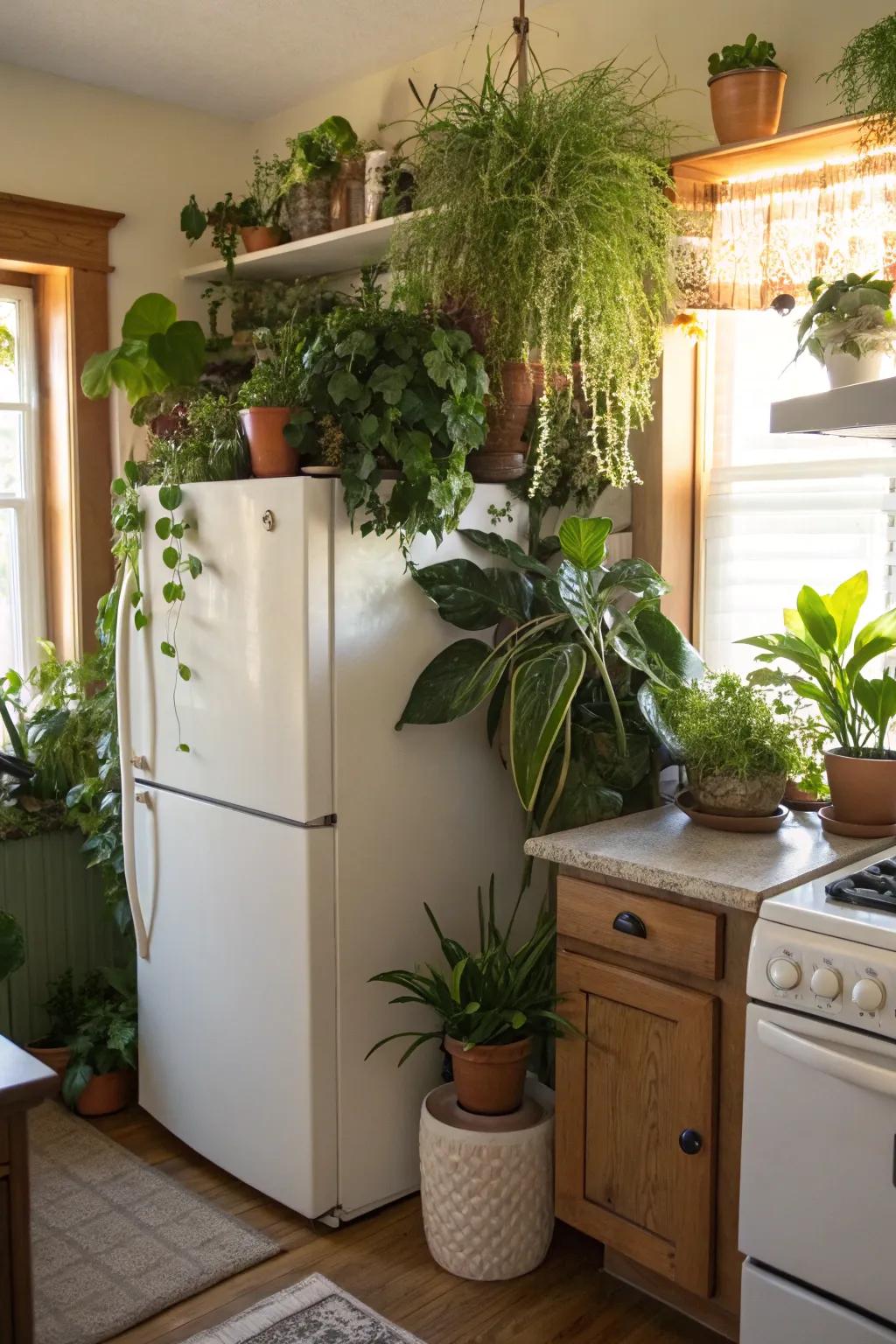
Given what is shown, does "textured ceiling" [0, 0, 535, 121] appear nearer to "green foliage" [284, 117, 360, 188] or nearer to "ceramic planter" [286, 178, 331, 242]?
"green foliage" [284, 117, 360, 188]

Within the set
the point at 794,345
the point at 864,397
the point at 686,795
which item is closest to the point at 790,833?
the point at 686,795

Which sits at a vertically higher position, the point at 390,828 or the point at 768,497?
the point at 768,497

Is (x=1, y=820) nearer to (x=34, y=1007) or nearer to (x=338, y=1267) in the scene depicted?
(x=34, y=1007)

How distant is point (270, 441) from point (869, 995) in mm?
1528

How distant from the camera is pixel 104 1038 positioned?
3150 mm

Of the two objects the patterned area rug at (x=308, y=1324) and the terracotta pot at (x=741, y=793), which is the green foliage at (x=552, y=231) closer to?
the terracotta pot at (x=741, y=793)

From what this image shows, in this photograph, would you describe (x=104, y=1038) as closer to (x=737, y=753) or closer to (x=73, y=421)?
(x=73, y=421)

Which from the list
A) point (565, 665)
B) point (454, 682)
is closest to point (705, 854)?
point (565, 665)

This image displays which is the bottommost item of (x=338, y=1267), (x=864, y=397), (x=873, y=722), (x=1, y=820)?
(x=338, y=1267)

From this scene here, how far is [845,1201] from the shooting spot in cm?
186

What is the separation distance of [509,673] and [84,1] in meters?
1.88

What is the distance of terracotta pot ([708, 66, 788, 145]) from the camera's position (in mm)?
2475

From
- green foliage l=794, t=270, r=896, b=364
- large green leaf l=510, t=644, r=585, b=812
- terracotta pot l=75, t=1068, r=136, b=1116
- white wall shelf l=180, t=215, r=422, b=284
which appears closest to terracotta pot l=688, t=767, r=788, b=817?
large green leaf l=510, t=644, r=585, b=812

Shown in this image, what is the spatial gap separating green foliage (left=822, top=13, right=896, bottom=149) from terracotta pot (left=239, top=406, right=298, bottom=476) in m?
1.21
